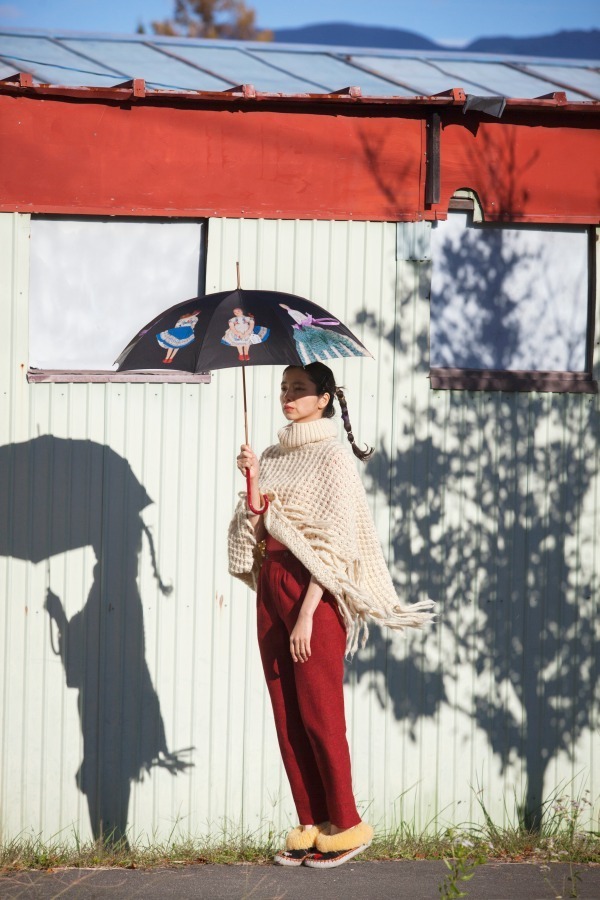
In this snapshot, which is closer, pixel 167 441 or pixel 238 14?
pixel 167 441

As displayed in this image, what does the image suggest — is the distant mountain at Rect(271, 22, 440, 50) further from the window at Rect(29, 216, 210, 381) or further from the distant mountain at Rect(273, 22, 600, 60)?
the window at Rect(29, 216, 210, 381)

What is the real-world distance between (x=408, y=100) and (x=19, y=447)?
115 inches

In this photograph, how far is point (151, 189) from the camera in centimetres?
616

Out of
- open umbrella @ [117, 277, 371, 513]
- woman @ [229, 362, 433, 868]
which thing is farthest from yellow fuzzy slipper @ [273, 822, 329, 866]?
open umbrella @ [117, 277, 371, 513]

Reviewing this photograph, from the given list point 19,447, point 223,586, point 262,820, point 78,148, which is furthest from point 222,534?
point 78,148

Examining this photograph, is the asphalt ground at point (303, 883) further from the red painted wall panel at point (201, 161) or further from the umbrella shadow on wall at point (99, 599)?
the red painted wall panel at point (201, 161)

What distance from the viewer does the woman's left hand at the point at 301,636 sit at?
4629 mm

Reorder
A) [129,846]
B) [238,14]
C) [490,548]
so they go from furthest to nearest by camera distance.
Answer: [238,14]
[490,548]
[129,846]

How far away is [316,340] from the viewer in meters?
4.66

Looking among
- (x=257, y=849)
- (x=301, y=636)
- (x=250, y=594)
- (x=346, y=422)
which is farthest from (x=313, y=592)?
(x=257, y=849)

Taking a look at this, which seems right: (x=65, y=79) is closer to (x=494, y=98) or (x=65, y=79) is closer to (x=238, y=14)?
(x=494, y=98)

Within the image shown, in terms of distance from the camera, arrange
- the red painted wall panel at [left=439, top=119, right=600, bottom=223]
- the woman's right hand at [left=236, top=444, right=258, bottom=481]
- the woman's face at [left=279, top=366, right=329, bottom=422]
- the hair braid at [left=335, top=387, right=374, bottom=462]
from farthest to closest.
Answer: the red painted wall panel at [left=439, top=119, right=600, bottom=223] → the hair braid at [left=335, top=387, right=374, bottom=462] → the woman's face at [left=279, top=366, right=329, bottom=422] → the woman's right hand at [left=236, top=444, right=258, bottom=481]

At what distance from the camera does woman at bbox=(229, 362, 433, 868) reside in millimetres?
4719

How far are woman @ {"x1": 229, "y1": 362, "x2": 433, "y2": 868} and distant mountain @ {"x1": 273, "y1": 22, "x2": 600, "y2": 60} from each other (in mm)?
42202
